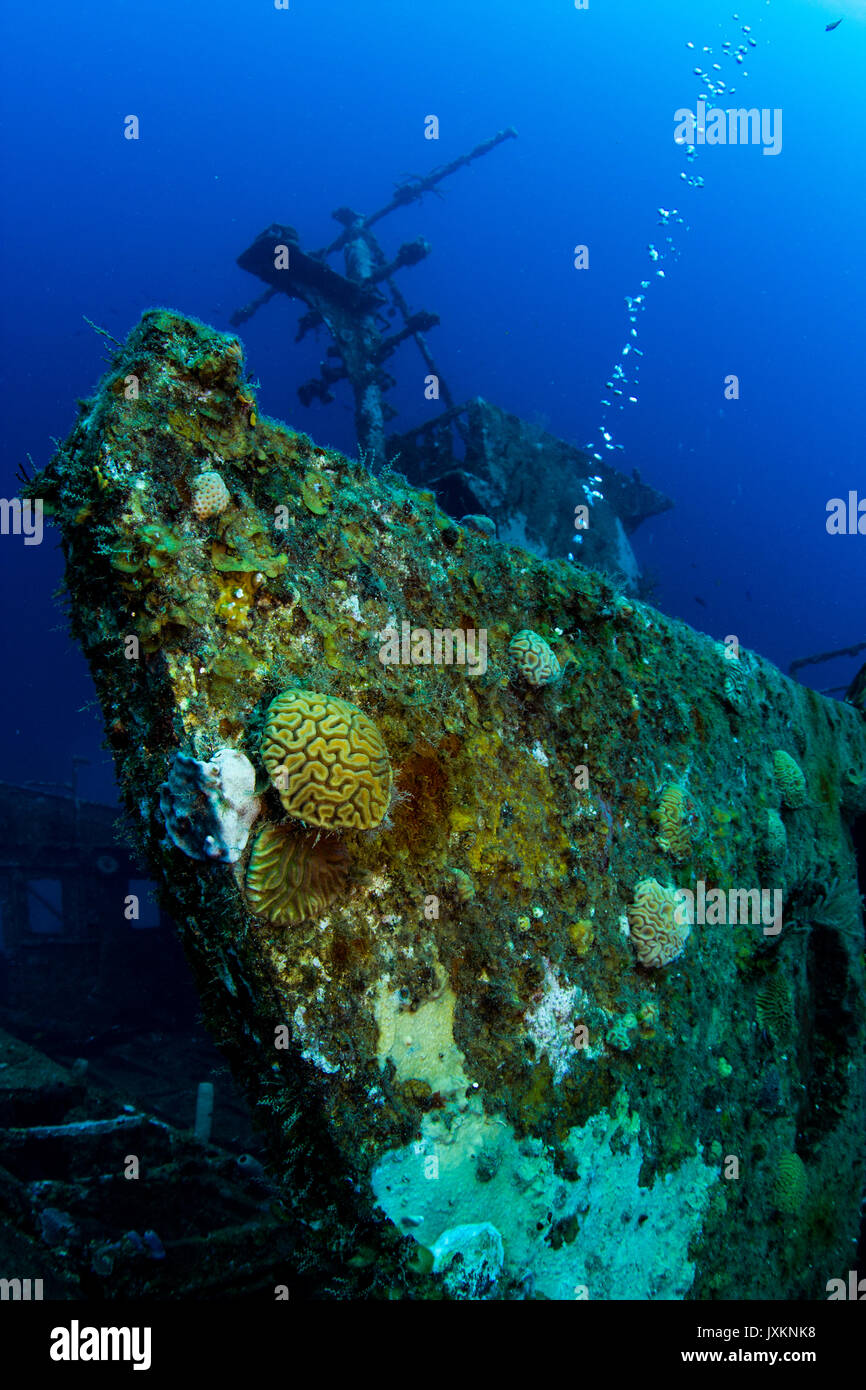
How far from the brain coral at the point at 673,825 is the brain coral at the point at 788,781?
1586 millimetres

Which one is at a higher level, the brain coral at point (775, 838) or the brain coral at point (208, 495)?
the brain coral at point (208, 495)

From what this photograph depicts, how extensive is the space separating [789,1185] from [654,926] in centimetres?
189

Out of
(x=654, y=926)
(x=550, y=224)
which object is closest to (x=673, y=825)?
(x=654, y=926)

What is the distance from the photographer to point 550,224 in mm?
140125

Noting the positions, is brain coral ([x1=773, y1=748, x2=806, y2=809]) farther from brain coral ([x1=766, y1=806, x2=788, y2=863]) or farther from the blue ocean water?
the blue ocean water

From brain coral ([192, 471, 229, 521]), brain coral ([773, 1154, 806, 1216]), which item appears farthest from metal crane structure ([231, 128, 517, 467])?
brain coral ([773, 1154, 806, 1216])

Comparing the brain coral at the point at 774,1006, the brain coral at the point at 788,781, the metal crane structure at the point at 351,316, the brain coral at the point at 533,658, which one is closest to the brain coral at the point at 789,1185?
the brain coral at the point at 774,1006

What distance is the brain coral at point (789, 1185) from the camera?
3428 millimetres

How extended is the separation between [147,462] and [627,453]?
150m

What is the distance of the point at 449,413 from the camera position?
42.5ft

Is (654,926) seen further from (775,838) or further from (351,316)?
(351,316)

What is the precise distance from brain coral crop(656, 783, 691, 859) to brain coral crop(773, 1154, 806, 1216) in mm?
1821

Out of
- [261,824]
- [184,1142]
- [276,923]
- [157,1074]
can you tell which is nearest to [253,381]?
[261,824]

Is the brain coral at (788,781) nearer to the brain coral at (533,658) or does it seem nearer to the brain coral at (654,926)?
the brain coral at (654,926)
